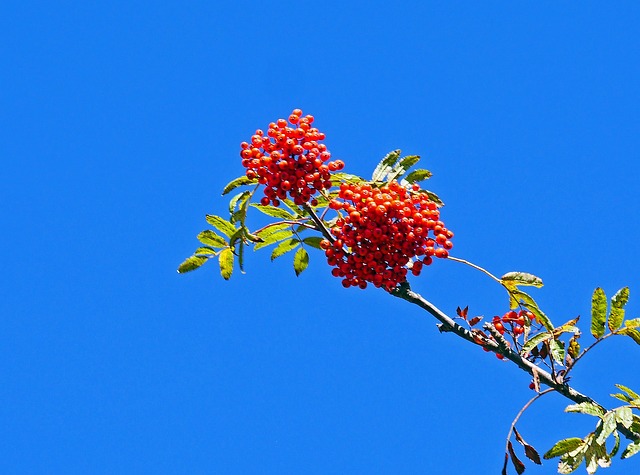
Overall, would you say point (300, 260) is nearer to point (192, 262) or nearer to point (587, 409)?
point (192, 262)

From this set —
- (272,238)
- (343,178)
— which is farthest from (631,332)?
(272,238)

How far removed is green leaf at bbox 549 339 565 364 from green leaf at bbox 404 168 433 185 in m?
1.18

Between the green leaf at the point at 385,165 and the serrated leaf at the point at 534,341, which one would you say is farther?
the green leaf at the point at 385,165

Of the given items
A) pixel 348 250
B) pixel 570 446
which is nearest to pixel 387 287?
pixel 348 250

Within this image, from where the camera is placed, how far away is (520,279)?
5691 mm

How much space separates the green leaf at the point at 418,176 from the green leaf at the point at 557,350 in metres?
1.18

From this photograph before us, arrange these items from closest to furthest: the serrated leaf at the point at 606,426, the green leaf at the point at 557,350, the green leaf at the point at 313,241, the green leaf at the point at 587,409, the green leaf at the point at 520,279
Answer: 1. the green leaf at the point at 587,409
2. the serrated leaf at the point at 606,426
3. the green leaf at the point at 557,350
4. the green leaf at the point at 520,279
5. the green leaf at the point at 313,241

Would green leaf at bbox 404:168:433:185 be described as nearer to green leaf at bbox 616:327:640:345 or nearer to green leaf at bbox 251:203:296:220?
green leaf at bbox 251:203:296:220

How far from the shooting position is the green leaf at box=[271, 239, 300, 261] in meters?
5.94

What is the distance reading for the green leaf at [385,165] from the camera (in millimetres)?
5773

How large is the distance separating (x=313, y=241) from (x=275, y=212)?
0.98 ft

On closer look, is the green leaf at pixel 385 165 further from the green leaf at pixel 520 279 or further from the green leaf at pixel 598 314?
the green leaf at pixel 598 314

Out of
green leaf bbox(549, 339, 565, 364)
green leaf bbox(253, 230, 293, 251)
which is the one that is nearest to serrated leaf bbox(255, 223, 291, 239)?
green leaf bbox(253, 230, 293, 251)

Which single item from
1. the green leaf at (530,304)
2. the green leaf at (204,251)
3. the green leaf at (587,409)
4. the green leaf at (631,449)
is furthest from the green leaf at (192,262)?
the green leaf at (631,449)
